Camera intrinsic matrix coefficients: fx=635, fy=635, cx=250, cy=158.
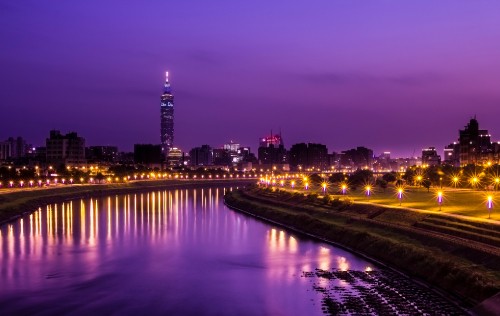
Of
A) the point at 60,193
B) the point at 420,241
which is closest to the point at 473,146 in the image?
the point at 60,193

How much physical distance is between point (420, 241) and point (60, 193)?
74.2 m

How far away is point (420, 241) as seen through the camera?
3559 cm

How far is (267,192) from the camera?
304ft

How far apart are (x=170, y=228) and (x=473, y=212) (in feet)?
93.2

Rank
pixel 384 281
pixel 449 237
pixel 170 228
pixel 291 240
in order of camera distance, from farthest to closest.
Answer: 1. pixel 170 228
2. pixel 291 240
3. pixel 449 237
4. pixel 384 281

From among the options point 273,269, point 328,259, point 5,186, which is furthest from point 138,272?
point 5,186

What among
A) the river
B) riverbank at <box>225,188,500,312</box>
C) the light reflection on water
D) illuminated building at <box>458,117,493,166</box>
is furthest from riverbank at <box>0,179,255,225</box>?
illuminated building at <box>458,117,493,166</box>

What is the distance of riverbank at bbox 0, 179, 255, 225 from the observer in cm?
6888

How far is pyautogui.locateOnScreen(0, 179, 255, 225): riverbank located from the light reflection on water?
5.99 metres

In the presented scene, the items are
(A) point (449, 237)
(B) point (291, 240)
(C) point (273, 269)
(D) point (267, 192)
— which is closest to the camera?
(A) point (449, 237)

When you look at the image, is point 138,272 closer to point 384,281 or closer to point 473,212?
point 384,281

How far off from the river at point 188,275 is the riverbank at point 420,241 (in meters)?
1.08

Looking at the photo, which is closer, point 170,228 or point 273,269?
point 273,269

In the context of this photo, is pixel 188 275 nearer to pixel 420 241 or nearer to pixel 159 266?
pixel 159 266
